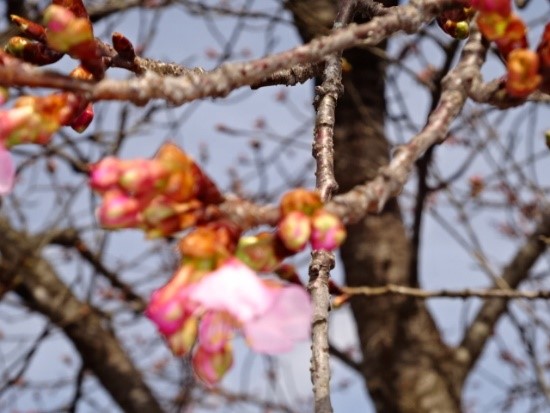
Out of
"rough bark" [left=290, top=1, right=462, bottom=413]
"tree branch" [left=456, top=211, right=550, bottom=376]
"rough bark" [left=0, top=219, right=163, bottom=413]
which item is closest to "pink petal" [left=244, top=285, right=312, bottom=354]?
"rough bark" [left=290, top=1, right=462, bottom=413]

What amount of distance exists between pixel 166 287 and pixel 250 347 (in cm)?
9

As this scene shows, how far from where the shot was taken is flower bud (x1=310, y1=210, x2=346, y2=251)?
56 centimetres

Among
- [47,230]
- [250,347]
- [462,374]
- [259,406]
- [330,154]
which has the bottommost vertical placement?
[250,347]

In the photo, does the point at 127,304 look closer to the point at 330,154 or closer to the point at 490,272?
the point at 490,272

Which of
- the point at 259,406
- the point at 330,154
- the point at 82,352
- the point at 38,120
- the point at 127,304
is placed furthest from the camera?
the point at 259,406

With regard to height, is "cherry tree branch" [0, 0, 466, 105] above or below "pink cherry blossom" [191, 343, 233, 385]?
above

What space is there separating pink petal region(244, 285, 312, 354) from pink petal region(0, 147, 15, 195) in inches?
10.1

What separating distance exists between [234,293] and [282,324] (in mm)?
62

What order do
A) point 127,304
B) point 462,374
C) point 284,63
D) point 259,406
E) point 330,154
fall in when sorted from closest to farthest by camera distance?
point 284,63, point 330,154, point 462,374, point 127,304, point 259,406

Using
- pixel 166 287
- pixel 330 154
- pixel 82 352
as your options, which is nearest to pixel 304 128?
pixel 82 352

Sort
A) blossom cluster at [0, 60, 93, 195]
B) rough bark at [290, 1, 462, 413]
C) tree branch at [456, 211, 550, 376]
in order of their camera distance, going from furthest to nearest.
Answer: tree branch at [456, 211, 550, 376]
rough bark at [290, 1, 462, 413]
blossom cluster at [0, 60, 93, 195]

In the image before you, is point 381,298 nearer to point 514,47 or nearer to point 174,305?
point 514,47

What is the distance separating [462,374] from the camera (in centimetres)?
349

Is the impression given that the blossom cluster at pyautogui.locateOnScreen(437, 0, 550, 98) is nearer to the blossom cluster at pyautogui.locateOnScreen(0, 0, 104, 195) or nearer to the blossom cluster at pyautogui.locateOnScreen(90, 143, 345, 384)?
the blossom cluster at pyautogui.locateOnScreen(90, 143, 345, 384)
